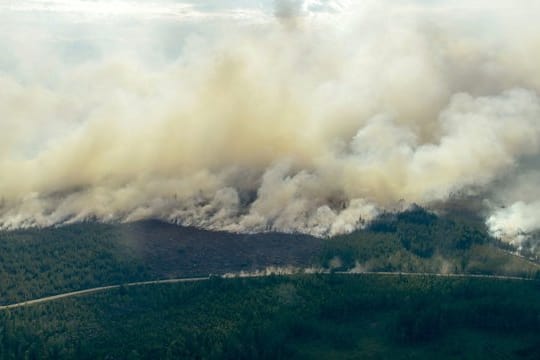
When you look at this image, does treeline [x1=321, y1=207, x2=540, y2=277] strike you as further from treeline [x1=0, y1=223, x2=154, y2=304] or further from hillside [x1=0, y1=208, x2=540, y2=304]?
treeline [x1=0, y1=223, x2=154, y2=304]

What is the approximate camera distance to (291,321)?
76688 millimetres

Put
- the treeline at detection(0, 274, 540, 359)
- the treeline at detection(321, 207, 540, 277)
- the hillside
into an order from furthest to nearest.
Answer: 1. the hillside
2. the treeline at detection(321, 207, 540, 277)
3. the treeline at detection(0, 274, 540, 359)

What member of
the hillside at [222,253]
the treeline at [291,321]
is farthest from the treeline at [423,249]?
the treeline at [291,321]

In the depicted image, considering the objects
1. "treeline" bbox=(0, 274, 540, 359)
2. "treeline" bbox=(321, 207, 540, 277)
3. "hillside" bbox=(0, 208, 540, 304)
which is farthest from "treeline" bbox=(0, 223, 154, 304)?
"treeline" bbox=(321, 207, 540, 277)

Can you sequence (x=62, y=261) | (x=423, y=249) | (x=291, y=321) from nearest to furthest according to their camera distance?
(x=291, y=321), (x=423, y=249), (x=62, y=261)

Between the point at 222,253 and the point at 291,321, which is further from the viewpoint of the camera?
the point at 222,253

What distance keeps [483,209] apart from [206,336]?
3907 centimetres

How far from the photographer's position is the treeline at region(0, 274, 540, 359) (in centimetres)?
7281

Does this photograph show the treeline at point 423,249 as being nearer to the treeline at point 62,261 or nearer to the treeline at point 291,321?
the treeline at point 291,321

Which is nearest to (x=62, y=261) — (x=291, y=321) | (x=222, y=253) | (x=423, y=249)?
(x=222, y=253)

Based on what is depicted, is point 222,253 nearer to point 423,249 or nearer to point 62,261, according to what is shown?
point 62,261

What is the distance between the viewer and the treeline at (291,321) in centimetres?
7281

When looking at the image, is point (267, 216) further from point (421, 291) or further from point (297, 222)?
point (421, 291)

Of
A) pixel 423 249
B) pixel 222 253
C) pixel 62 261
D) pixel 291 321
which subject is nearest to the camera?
pixel 291 321
